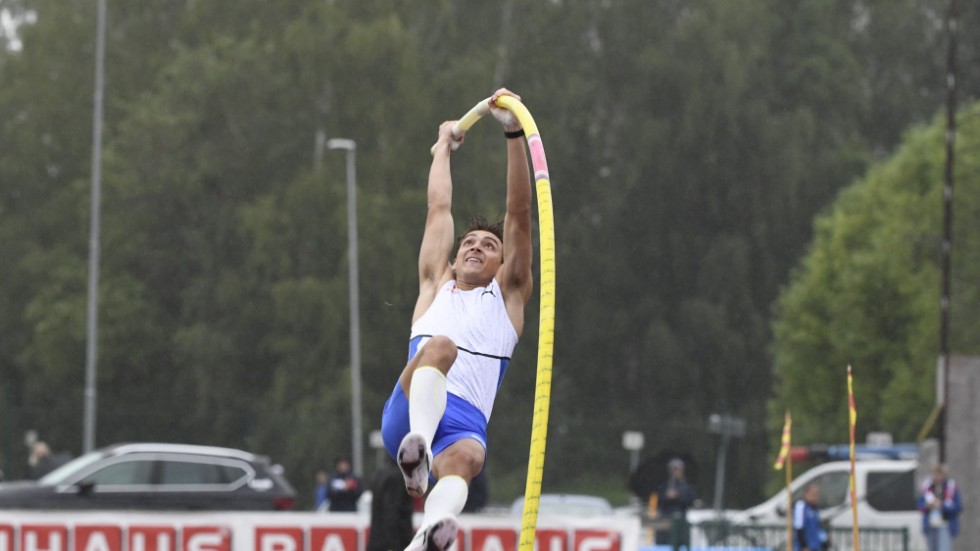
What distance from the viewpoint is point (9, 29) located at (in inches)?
2271

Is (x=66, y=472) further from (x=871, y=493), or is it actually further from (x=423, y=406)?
(x=423, y=406)

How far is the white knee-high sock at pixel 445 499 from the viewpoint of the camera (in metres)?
7.49

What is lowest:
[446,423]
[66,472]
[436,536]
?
[66,472]

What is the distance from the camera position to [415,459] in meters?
7.31

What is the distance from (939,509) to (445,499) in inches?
530

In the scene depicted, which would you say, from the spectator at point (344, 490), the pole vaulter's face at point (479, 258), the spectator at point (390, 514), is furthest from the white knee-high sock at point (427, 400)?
the spectator at point (344, 490)

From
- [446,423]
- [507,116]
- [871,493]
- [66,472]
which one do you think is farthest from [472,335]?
[66,472]

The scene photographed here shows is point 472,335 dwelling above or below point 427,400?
above

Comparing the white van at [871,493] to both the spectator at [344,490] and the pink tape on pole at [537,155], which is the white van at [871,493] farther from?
the pink tape on pole at [537,155]

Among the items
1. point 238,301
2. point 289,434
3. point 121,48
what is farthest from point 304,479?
point 121,48

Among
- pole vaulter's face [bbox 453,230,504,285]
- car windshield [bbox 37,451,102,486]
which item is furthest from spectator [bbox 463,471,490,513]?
pole vaulter's face [bbox 453,230,504,285]

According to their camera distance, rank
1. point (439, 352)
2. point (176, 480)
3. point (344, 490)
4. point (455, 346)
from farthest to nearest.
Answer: point (176, 480) < point (344, 490) < point (455, 346) < point (439, 352)

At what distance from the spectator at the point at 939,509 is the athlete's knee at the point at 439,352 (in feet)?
43.6

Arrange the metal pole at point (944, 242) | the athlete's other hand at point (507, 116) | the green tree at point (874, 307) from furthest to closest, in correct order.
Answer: the green tree at point (874, 307) < the metal pole at point (944, 242) < the athlete's other hand at point (507, 116)
